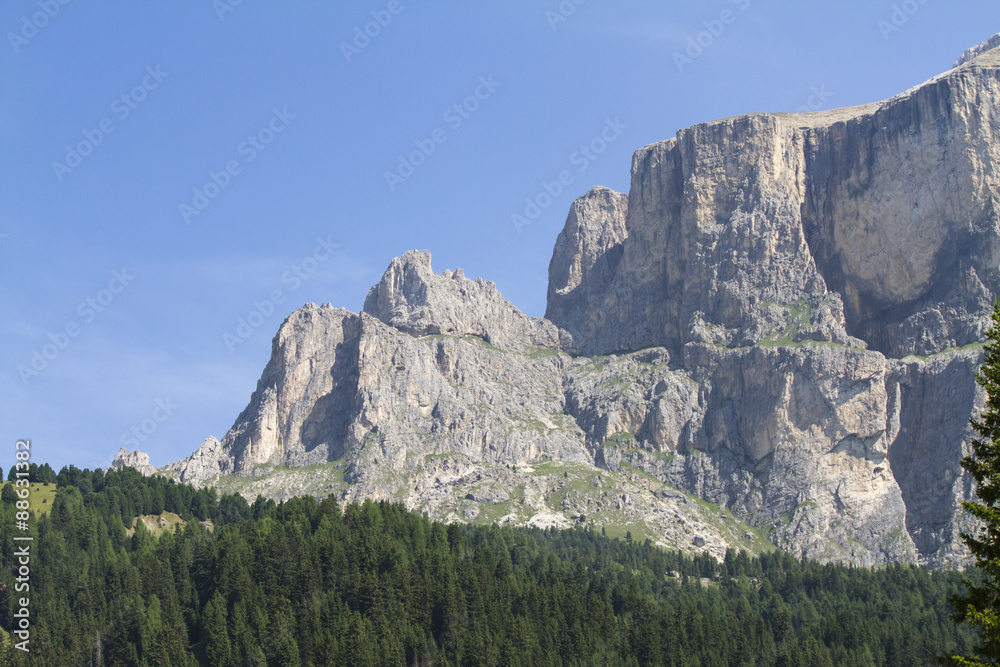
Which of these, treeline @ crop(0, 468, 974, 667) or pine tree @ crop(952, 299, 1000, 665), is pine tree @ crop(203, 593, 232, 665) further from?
pine tree @ crop(952, 299, 1000, 665)

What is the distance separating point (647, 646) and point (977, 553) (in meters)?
121

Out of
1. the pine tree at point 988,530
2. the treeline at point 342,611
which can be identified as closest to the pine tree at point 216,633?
the treeline at point 342,611

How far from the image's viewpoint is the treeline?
141375mm

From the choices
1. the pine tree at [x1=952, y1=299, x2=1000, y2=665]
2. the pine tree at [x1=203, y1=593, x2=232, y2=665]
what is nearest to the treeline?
the pine tree at [x1=203, y1=593, x2=232, y2=665]

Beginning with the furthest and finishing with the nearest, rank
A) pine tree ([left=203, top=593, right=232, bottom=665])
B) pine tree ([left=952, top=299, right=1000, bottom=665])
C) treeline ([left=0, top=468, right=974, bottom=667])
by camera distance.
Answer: treeline ([left=0, top=468, right=974, bottom=667]) → pine tree ([left=203, top=593, right=232, bottom=665]) → pine tree ([left=952, top=299, right=1000, bottom=665])

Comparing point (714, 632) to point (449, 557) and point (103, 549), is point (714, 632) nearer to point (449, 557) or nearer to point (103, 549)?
point (449, 557)

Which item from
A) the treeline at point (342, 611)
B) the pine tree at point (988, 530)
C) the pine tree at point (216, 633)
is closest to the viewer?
the pine tree at point (988, 530)

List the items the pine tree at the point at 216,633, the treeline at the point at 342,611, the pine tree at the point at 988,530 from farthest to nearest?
the treeline at the point at 342,611 → the pine tree at the point at 216,633 → the pine tree at the point at 988,530

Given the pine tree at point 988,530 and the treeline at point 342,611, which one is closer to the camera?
the pine tree at point 988,530

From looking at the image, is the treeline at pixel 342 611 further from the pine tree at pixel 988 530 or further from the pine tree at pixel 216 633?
the pine tree at pixel 988 530

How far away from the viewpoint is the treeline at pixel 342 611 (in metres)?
141

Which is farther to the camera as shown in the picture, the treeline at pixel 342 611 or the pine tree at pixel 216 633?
the treeline at pixel 342 611

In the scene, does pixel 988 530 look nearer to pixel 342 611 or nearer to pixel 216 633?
pixel 216 633

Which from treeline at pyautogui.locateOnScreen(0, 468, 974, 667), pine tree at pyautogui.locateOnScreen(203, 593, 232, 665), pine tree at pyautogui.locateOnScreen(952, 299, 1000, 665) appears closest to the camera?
pine tree at pyautogui.locateOnScreen(952, 299, 1000, 665)
